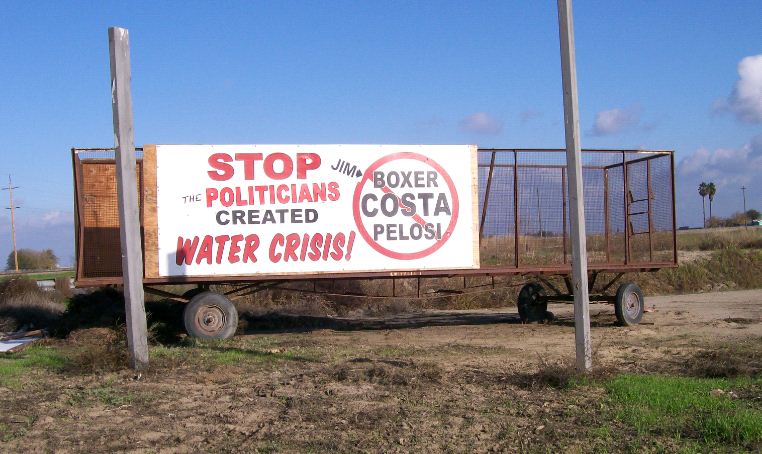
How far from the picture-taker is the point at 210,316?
13578mm

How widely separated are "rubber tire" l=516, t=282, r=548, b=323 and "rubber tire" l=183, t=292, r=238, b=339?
22.1 ft

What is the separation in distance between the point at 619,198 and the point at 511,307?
6.83 meters

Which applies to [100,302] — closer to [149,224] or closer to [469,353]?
[149,224]

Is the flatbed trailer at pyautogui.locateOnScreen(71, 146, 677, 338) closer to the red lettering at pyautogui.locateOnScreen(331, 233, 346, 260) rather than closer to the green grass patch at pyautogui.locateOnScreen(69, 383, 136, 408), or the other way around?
the red lettering at pyautogui.locateOnScreen(331, 233, 346, 260)

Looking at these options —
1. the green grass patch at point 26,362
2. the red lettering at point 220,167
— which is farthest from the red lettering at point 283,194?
the green grass patch at point 26,362

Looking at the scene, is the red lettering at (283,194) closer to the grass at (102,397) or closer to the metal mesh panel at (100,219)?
the metal mesh panel at (100,219)

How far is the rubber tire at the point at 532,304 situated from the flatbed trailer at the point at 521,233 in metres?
0.02

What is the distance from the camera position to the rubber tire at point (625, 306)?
51.5ft

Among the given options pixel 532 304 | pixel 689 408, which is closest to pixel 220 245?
pixel 532 304

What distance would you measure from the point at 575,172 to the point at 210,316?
7365 millimetres

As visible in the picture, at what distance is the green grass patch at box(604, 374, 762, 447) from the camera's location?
6.61 meters

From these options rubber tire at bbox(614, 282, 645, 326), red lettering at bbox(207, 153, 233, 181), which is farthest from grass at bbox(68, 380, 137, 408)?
rubber tire at bbox(614, 282, 645, 326)

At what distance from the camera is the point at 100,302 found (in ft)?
50.8

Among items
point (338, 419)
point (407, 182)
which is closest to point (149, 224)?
point (407, 182)
